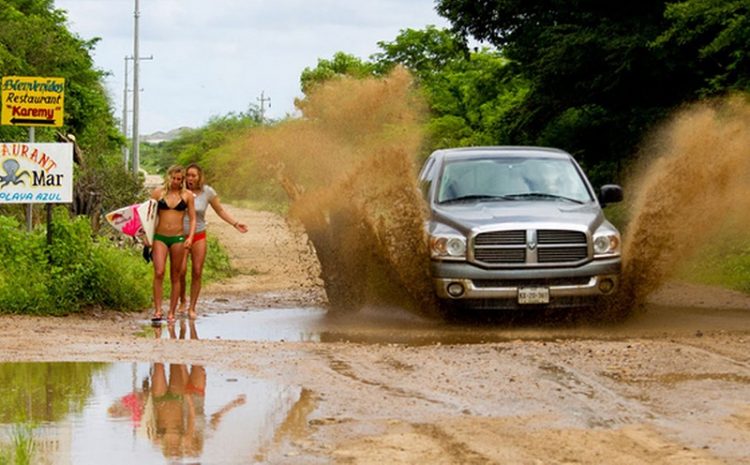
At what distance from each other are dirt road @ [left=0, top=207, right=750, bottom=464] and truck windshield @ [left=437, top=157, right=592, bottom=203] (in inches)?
60.5

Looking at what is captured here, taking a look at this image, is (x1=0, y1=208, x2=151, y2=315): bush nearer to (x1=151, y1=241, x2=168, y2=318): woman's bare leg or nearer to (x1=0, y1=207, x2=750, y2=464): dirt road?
(x1=0, y1=207, x2=750, y2=464): dirt road

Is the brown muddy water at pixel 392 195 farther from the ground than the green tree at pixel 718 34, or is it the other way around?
the green tree at pixel 718 34

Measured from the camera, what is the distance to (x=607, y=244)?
15734 mm

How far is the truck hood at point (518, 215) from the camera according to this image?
609 inches

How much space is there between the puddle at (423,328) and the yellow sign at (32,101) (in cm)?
393

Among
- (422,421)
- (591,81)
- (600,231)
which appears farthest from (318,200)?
(591,81)

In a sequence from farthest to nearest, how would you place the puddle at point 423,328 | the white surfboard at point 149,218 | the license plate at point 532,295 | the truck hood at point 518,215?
the white surfboard at point 149,218
the truck hood at point 518,215
the license plate at point 532,295
the puddle at point 423,328

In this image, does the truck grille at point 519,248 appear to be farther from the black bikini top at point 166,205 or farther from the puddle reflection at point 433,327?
the black bikini top at point 166,205

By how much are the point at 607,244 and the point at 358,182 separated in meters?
3.27

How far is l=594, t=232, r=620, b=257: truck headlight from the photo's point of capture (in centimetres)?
1566

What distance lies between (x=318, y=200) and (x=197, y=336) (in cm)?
349

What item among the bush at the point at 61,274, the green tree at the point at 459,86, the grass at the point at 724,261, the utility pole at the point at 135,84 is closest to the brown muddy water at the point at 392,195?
the grass at the point at 724,261

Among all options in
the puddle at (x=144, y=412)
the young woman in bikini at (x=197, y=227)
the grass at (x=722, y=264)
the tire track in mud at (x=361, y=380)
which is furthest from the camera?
the grass at (x=722, y=264)

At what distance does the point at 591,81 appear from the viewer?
29984 mm
